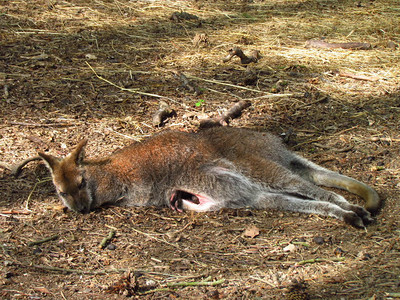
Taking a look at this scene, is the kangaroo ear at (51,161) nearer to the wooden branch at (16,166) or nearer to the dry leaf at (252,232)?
the wooden branch at (16,166)

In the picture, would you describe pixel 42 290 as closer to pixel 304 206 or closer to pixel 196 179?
pixel 196 179

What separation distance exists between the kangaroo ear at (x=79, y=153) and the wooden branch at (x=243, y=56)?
331 centimetres

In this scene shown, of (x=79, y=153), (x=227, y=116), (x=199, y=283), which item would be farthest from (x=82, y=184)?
(x=227, y=116)

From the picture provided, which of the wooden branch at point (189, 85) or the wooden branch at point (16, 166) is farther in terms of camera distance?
the wooden branch at point (189, 85)

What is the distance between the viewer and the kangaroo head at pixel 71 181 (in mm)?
4828

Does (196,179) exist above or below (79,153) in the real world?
below

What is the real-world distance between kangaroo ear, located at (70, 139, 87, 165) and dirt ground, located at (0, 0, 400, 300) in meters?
0.51

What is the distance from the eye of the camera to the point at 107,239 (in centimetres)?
448

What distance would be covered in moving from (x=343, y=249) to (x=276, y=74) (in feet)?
12.7

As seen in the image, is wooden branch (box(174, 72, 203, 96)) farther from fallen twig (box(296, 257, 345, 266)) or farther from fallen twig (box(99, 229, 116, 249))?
fallen twig (box(296, 257, 345, 266))

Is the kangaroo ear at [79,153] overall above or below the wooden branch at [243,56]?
below

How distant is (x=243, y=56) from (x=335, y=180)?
3.12 metres

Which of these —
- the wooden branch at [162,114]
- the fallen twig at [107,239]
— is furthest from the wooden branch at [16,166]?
the wooden branch at [162,114]

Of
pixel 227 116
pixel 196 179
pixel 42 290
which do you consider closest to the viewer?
pixel 42 290
